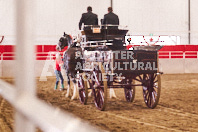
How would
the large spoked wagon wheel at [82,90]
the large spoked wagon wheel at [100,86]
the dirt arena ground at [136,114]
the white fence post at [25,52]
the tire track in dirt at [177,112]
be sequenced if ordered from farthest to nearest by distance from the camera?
the large spoked wagon wheel at [82,90] → the large spoked wagon wheel at [100,86] → the tire track in dirt at [177,112] → the dirt arena ground at [136,114] → the white fence post at [25,52]

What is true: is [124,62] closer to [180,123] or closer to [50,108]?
[180,123]

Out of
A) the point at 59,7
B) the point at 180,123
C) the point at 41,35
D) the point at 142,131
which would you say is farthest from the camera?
the point at 59,7

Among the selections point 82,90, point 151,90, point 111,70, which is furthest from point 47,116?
point 82,90

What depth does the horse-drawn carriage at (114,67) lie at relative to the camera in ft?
18.9

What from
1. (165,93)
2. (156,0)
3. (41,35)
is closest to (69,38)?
(165,93)

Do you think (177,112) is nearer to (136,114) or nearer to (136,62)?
(136,114)

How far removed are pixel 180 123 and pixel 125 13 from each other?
13879 mm

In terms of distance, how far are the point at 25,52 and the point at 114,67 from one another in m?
4.75

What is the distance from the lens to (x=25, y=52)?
97 cm

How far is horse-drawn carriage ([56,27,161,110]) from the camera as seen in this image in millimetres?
5758

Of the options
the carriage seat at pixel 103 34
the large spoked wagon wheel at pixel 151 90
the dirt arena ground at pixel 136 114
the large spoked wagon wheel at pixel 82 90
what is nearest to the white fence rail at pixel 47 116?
the dirt arena ground at pixel 136 114

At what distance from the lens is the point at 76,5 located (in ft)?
58.1

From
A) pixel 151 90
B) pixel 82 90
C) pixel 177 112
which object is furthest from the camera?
pixel 82 90

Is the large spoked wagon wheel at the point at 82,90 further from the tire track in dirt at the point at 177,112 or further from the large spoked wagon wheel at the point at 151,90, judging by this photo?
the tire track in dirt at the point at 177,112
